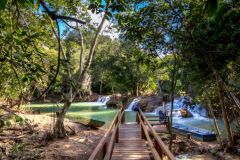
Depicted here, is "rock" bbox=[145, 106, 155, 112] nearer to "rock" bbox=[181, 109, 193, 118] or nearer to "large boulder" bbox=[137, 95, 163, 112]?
"large boulder" bbox=[137, 95, 163, 112]

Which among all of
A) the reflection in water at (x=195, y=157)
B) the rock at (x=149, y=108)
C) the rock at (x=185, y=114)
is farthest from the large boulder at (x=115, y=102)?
the reflection in water at (x=195, y=157)

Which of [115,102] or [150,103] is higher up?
[150,103]

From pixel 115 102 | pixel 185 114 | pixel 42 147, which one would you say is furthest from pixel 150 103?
pixel 42 147

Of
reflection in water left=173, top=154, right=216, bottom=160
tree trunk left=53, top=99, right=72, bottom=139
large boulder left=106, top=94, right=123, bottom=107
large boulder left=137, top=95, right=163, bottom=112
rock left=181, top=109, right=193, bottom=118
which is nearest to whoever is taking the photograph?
reflection in water left=173, top=154, right=216, bottom=160

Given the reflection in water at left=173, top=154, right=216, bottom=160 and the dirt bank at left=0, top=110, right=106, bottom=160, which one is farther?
the reflection in water at left=173, top=154, right=216, bottom=160

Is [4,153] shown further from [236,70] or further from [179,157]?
[236,70]

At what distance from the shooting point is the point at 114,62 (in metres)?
19.5

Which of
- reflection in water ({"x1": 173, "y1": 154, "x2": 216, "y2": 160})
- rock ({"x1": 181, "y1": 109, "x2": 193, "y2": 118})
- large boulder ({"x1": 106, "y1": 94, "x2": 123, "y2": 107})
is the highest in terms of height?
large boulder ({"x1": 106, "y1": 94, "x2": 123, "y2": 107})

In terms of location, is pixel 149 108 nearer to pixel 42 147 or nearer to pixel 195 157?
pixel 195 157

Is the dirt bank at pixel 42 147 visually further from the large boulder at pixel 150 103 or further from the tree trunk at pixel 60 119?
the large boulder at pixel 150 103

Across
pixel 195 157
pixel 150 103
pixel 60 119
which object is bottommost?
pixel 195 157

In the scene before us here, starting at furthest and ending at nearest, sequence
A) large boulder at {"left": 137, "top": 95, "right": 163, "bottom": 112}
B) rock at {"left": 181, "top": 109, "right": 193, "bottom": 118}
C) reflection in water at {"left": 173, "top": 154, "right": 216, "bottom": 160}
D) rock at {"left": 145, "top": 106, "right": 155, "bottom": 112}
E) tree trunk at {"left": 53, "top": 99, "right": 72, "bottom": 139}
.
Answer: large boulder at {"left": 137, "top": 95, "right": 163, "bottom": 112} < rock at {"left": 145, "top": 106, "right": 155, "bottom": 112} < rock at {"left": 181, "top": 109, "right": 193, "bottom": 118} < tree trunk at {"left": 53, "top": 99, "right": 72, "bottom": 139} < reflection in water at {"left": 173, "top": 154, "right": 216, "bottom": 160}

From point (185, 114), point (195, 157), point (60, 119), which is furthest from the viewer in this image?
point (185, 114)

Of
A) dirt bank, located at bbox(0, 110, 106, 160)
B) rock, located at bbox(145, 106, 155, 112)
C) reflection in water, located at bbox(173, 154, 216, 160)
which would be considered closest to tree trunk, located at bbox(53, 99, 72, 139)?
dirt bank, located at bbox(0, 110, 106, 160)
